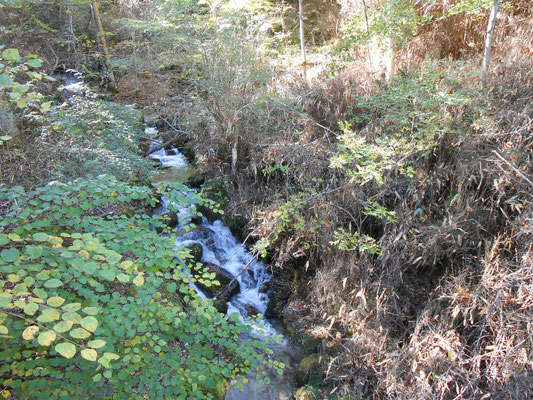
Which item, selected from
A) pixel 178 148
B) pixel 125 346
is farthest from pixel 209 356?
pixel 178 148

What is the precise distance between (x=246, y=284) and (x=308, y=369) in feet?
6.22

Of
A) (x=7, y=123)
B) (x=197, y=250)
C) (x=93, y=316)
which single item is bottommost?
(x=197, y=250)

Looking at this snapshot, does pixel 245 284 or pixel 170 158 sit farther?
pixel 170 158

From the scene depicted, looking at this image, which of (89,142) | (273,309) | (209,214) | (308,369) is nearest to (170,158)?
(209,214)

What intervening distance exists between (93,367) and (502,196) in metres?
4.36

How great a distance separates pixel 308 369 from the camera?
4328 millimetres

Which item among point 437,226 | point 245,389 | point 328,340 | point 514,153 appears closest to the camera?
point 514,153

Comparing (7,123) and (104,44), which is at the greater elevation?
(104,44)

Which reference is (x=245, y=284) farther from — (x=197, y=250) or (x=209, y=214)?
(x=209, y=214)

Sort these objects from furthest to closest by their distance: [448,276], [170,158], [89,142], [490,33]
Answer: [170,158] < [89,142] < [490,33] < [448,276]

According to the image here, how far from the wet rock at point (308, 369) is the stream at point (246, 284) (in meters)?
0.13

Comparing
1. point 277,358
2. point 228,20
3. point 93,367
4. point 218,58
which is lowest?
point 277,358

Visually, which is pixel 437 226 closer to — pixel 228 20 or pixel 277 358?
pixel 277 358

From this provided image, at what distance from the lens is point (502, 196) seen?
362 centimetres
